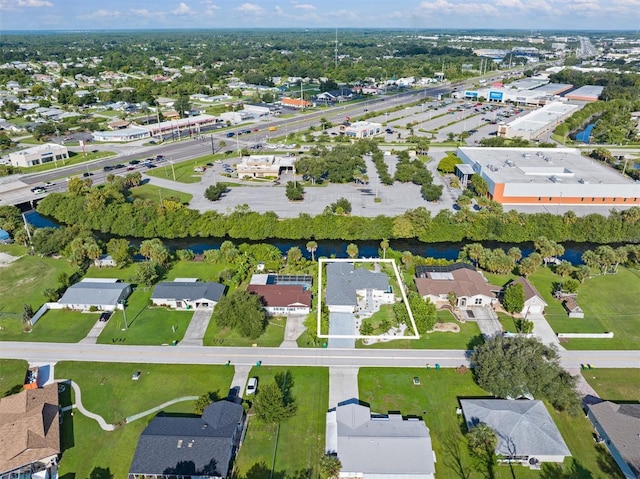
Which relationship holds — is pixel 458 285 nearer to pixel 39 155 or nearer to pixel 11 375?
pixel 11 375

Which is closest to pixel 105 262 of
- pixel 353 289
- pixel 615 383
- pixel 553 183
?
pixel 353 289

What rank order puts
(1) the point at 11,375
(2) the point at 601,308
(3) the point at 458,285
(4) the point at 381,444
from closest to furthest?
(4) the point at 381,444, (1) the point at 11,375, (2) the point at 601,308, (3) the point at 458,285

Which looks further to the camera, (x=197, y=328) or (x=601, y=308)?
(x=601, y=308)

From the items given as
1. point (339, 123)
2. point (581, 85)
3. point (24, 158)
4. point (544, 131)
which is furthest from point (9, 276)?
point (581, 85)

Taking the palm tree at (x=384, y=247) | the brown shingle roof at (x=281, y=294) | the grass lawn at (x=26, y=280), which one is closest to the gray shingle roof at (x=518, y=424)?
the brown shingle roof at (x=281, y=294)

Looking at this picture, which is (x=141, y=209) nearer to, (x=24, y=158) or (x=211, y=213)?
(x=211, y=213)
